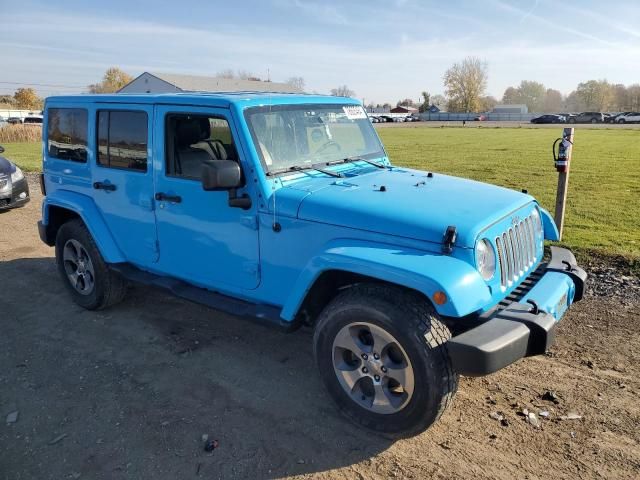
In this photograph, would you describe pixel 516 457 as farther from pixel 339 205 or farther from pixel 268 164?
pixel 268 164

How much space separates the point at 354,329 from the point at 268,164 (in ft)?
4.21

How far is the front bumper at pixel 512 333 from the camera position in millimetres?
2611

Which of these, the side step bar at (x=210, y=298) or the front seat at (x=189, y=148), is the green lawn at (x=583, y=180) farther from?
the front seat at (x=189, y=148)

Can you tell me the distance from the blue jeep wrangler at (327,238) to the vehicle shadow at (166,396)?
36cm

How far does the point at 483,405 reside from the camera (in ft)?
11.2

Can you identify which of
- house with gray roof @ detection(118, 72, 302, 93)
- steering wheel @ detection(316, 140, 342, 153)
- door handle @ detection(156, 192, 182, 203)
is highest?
house with gray roof @ detection(118, 72, 302, 93)

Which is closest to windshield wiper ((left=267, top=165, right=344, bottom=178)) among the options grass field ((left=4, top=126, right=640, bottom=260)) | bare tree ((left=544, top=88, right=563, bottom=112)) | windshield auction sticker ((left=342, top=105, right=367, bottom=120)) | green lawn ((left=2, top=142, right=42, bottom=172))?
windshield auction sticker ((left=342, top=105, right=367, bottom=120))

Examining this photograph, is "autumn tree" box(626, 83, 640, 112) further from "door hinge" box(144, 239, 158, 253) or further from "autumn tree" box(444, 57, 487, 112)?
"door hinge" box(144, 239, 158, 253)

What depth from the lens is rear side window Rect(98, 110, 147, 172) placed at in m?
4.19

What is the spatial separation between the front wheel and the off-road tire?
259 centimetres

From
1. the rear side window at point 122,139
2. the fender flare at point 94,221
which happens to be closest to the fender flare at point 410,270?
the rear side window at point 122,139

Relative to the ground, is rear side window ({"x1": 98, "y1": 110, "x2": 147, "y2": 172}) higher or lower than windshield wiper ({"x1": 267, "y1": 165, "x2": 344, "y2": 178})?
higher

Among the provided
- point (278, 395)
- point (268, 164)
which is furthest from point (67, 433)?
point (268, 164)

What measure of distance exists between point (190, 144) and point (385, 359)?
7.32 feet
